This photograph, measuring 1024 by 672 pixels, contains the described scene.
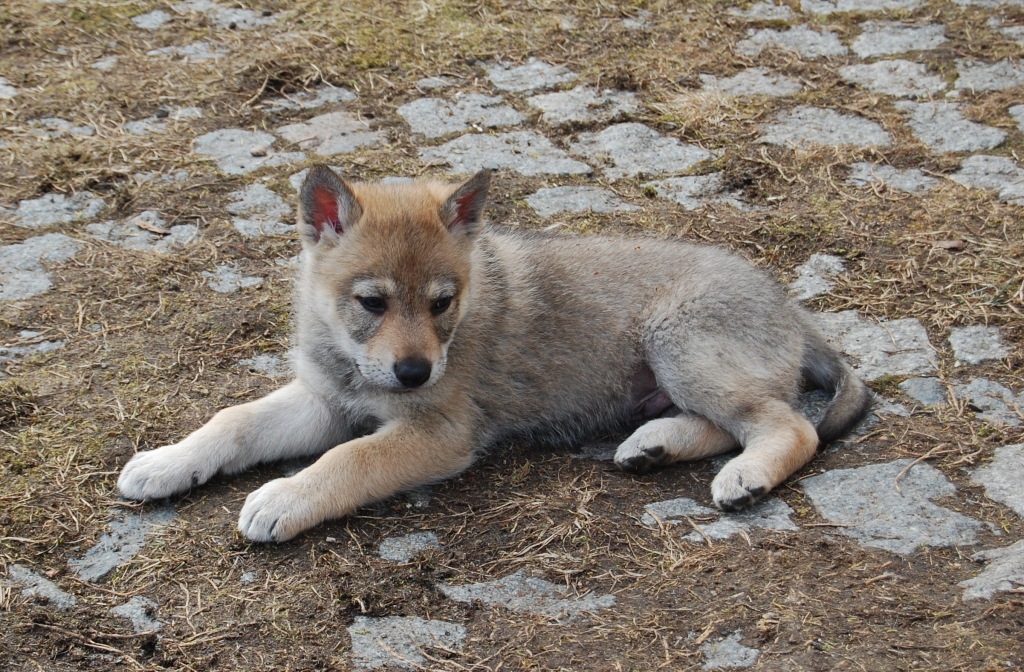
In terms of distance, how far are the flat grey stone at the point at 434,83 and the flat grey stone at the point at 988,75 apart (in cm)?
378

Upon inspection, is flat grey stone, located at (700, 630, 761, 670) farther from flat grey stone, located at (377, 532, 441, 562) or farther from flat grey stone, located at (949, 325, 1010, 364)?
flat grey stone, located at (949, 325, 1010, 364)

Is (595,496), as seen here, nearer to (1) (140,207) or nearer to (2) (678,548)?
(2) (678,548)

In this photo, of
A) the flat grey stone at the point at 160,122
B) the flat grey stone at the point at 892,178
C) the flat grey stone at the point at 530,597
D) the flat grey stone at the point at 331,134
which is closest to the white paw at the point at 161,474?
the flat grey stone at the point at 530,597

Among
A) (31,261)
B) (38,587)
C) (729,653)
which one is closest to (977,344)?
(729,653)

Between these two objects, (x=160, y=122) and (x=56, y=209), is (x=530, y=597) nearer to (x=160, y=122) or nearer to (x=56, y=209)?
(x=56, y=209)

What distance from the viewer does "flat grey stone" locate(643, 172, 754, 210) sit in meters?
6.88

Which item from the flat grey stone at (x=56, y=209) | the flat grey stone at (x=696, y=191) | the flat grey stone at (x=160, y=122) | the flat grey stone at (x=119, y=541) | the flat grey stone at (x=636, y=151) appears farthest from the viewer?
the flat grey stone at (x=160, y=122)

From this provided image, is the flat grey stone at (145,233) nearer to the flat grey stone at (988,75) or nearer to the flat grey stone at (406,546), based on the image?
the flat grey stone at (406,546)

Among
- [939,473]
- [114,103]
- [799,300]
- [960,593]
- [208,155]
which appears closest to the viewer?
[960,593]

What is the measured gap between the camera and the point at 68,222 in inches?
251

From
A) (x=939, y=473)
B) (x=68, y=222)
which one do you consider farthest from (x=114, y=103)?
(x=939, y=473)

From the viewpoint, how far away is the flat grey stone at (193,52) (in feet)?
26.8

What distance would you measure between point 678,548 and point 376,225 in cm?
193

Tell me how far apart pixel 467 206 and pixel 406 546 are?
1.62 meters
